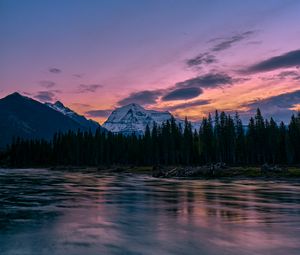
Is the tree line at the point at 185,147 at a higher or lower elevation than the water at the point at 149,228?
higher

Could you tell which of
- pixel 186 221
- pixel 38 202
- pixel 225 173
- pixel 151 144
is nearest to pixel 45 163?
pixel 151 144

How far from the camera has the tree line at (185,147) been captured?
109m

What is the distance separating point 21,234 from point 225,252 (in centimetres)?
953

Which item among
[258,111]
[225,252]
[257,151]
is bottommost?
[225,252]

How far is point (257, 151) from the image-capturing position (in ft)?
364

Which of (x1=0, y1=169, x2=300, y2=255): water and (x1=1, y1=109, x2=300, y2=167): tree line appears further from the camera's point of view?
(x1=1, y1=109, x2=300, y2=167): tree line

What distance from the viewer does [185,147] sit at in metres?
121

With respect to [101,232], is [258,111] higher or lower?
higher

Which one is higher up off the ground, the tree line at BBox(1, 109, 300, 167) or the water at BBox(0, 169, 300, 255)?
the tree line at BBox(1, 109, 300, 167)

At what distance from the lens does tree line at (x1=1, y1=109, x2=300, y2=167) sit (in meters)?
109

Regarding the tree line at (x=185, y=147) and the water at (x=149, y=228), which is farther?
the tree line at (x=185, y=147)

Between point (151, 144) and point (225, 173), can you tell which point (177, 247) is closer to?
point (225, 173)

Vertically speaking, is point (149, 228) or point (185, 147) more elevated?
point (185, 147)

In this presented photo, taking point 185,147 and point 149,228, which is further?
point 185,147
